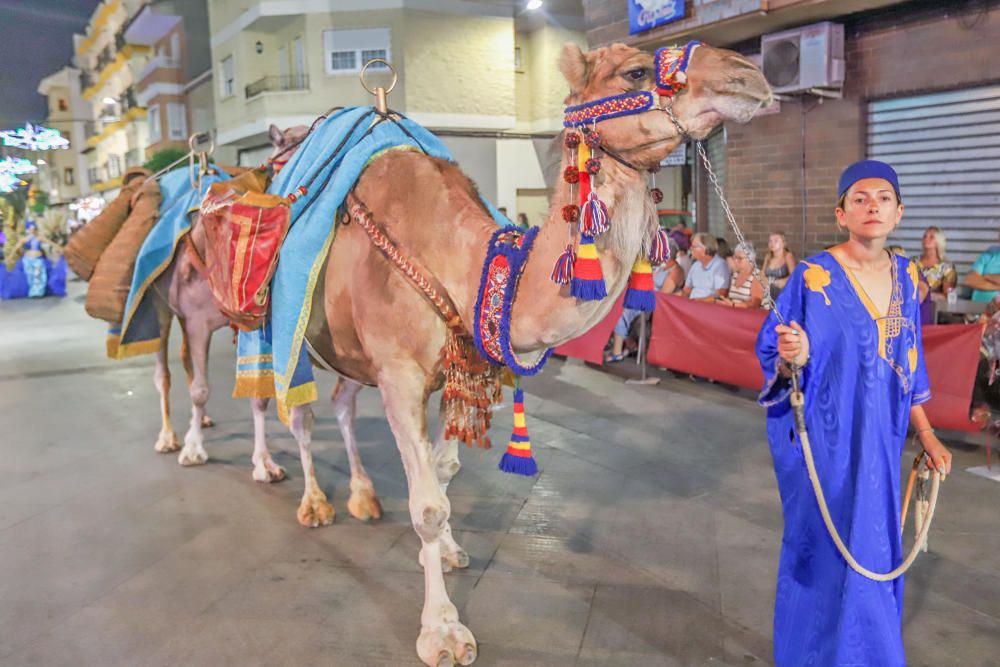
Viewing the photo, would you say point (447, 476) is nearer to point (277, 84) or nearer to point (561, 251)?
point (561, 251)

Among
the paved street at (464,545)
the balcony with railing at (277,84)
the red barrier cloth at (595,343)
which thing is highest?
the balcony with railing at (277,84)

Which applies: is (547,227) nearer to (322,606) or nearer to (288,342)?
(288,342)

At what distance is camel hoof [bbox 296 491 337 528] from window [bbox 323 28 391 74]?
17.0m

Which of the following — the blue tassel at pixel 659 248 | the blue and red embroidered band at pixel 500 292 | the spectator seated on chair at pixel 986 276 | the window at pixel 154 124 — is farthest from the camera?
the window at pixel 154 124

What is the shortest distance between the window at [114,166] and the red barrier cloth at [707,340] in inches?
1824

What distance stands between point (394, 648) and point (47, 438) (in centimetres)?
523

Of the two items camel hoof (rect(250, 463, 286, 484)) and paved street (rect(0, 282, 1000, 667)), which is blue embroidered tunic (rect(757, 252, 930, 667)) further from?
camel hoof (rect(250, 463, 286, 484))

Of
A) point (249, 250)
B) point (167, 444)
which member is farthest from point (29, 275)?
point (249, 250)

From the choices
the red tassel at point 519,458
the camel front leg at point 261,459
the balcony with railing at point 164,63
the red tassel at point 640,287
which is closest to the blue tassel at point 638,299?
the red tassel at point 640,287

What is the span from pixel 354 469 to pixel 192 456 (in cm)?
186

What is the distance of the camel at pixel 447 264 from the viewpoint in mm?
2750

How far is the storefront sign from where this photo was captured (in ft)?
33.5

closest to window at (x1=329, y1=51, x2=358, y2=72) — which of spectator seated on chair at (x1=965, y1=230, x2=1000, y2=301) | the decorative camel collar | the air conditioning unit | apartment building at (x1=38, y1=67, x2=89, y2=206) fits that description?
the air conditioning unit

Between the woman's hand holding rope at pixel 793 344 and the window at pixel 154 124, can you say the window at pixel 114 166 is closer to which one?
the window at pixel 154 124
